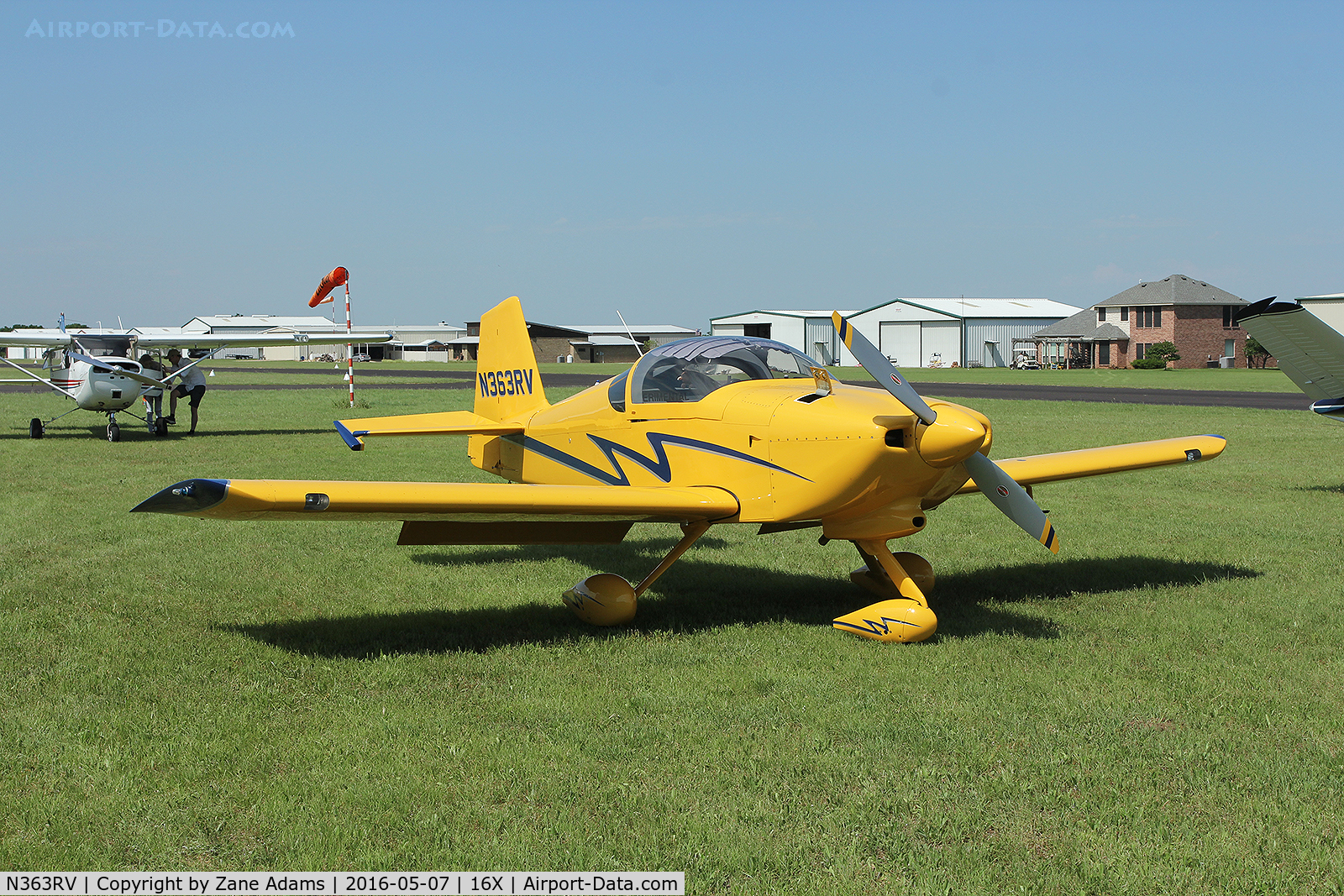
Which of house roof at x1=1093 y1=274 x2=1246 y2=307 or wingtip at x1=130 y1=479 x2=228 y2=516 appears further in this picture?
house roof at x1=1093 y1=274 x2=1246 y2=307

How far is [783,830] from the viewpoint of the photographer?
13.1 ft

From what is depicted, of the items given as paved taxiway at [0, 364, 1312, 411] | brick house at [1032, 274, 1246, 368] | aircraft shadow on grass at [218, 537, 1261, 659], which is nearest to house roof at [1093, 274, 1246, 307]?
brick house at [1032, 274, 1246, 368]

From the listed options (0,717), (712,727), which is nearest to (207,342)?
(0,717)

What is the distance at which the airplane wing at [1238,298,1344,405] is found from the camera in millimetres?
12180

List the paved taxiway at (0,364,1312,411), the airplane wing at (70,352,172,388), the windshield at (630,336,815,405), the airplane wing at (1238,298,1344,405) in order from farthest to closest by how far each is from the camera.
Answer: the paved taxiway at (0,364,1312,411) → the airplane wing at (70,352,172,388) → the airplane wing at (1238,298,1344,405) → the windshield at (630,336,815,405)

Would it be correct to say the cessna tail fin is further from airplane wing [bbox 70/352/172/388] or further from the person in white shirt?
the person in white shirt

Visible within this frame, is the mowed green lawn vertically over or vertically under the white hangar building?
under

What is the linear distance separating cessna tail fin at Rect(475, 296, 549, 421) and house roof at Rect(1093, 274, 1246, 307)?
71979 millimetres

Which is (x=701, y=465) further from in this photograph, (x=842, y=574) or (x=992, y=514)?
(x=992, y=514)

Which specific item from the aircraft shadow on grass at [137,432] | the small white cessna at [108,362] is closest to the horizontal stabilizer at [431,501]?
the small white cessna at [108,362]

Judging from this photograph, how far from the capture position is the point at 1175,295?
239 ft

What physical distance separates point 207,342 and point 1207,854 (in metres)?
23.2

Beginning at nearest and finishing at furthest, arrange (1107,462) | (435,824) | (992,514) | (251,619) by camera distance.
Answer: (435,824) → (251,619) → (1107,462) → (992,514)

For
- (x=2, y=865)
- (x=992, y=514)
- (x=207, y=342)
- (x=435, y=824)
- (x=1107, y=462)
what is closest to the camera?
(x=2, y=865)
